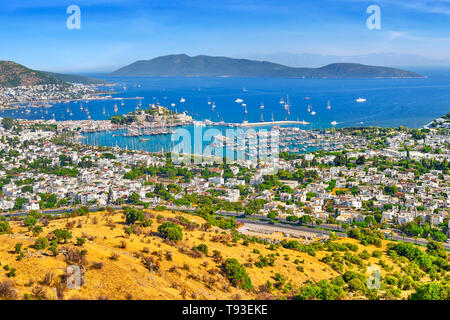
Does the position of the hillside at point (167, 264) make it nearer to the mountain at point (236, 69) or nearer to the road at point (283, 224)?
the road at point (283, 224)

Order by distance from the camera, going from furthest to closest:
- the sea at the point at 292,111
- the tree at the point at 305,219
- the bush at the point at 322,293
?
the sea at the point at 292,111
the tree at the point at 305,219
the bush at the point at 322,293

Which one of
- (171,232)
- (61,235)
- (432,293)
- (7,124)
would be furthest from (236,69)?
(432,293)

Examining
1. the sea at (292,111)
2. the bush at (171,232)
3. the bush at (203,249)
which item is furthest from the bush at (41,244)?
the sea at (292,111)

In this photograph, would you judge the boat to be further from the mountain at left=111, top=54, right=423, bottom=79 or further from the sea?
the mountain at left=111, top=54, right=423, bottom=79

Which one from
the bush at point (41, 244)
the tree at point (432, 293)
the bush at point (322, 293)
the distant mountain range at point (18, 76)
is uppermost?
the distant mountain range at point (18, 76)

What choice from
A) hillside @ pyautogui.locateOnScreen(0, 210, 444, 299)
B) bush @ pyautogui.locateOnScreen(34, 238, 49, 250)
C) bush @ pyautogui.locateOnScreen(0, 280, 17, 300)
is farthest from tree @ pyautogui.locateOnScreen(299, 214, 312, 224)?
bush @ pyautogui.locateOnScreen(0, 280, 17, 300)
